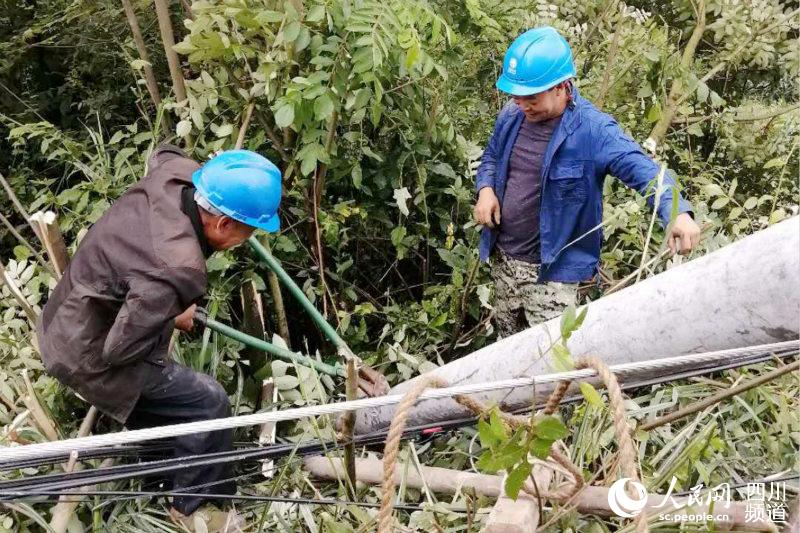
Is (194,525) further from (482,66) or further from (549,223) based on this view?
(482,66)

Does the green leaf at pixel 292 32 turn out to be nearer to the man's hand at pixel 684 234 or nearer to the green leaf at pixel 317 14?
the green leaf at pixel 317 14

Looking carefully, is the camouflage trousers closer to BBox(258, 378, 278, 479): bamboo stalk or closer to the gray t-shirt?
the gray t-shirt

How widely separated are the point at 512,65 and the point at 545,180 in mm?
533

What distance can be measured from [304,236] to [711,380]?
2262 millimetres

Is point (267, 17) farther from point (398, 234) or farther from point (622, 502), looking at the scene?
point (622, 502)

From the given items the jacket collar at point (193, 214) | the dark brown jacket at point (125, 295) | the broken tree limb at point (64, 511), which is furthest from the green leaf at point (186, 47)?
the broken tree limb at point (64, 511)

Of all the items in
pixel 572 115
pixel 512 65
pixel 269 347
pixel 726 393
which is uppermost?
pixel 512 65

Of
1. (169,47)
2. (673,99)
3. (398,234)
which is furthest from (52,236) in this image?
(673,99)

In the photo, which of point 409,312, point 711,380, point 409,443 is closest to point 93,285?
point 409,443

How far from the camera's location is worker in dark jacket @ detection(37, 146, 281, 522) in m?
2.45

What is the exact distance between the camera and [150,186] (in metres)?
2.72

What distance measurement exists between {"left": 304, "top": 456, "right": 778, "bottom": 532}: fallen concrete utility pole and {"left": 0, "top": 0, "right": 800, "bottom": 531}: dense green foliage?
Result: 10.0 inches

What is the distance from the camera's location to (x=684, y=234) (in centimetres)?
267

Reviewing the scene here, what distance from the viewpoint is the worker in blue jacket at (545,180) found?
3.09m
